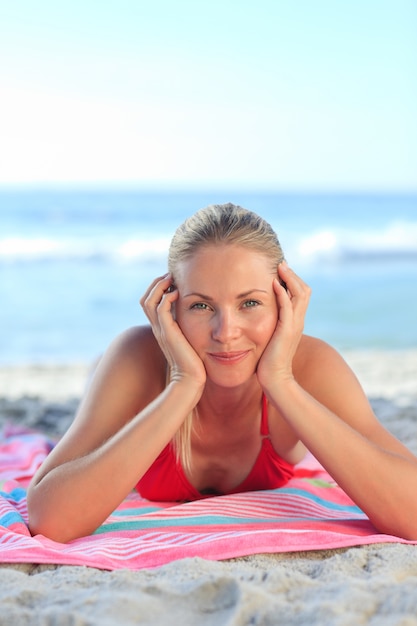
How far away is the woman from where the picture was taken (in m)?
2.28

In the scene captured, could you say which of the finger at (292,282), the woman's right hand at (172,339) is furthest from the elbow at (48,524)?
the finger at (292,282)

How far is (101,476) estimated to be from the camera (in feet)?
7.44

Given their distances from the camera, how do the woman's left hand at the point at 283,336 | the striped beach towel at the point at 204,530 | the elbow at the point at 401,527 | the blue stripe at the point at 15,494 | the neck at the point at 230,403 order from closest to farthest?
the striped beach towel at the point at 204,530 < the elbow at the point at 401,527 < the woman's left hand at the point at 283,336 < the neck at the point at 230,403 < the blue stripe at the point at 15,494

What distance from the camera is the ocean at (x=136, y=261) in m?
9.28

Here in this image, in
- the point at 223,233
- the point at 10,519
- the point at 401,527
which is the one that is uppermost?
the point at 223,233

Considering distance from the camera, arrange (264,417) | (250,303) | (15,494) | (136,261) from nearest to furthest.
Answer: (250,303)
(264,417)
(15,494)
(136,261)

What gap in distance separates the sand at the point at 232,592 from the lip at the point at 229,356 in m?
0.62

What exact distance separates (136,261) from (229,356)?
1430 centimetres

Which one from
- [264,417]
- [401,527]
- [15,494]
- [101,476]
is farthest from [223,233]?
[15,494]

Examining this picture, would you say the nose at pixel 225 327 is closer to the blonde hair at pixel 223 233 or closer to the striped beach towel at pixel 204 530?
→ the blonde hair at pixel 223 233

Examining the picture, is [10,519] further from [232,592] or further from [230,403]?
[232,592]

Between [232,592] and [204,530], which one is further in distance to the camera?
[204,530]

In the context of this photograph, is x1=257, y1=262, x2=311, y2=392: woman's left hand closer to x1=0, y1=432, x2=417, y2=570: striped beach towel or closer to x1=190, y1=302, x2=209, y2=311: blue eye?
x1=190, y1=302, x2=209, y2=311: blue eye

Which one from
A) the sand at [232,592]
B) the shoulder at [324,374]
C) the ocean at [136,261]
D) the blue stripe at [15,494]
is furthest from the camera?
the ocean at [136,261]
